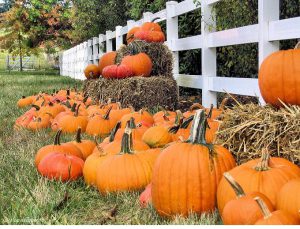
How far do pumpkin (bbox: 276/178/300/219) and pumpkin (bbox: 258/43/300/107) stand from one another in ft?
2.53

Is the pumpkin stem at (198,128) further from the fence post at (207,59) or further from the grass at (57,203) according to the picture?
the fence post at (207,59)

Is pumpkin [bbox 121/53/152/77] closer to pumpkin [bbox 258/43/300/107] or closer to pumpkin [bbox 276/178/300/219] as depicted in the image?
pumpkin [bbox 258/43/300/107]

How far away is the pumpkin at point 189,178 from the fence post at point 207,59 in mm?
4323

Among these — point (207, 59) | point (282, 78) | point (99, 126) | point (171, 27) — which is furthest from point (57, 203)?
point (171, 27)

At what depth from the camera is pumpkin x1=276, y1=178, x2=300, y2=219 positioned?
2.10 m

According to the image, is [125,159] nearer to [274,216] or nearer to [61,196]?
[61,196]

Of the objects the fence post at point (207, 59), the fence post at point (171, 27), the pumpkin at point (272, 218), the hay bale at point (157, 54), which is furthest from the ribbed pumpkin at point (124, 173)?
the fence post at point (171, 27)

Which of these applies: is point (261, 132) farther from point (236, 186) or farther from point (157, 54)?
point (157, 54)

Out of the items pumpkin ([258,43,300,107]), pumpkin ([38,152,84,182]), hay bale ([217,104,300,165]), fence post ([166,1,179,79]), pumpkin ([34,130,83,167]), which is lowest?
pumpkin ([38,152,84,182])

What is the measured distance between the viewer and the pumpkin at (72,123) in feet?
17.6

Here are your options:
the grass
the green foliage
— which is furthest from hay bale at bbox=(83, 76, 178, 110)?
the green foliage

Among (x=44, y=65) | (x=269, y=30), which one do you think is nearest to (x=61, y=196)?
(x=269, y=30)

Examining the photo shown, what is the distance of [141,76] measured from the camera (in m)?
7.15

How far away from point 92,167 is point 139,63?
13.8 feet
